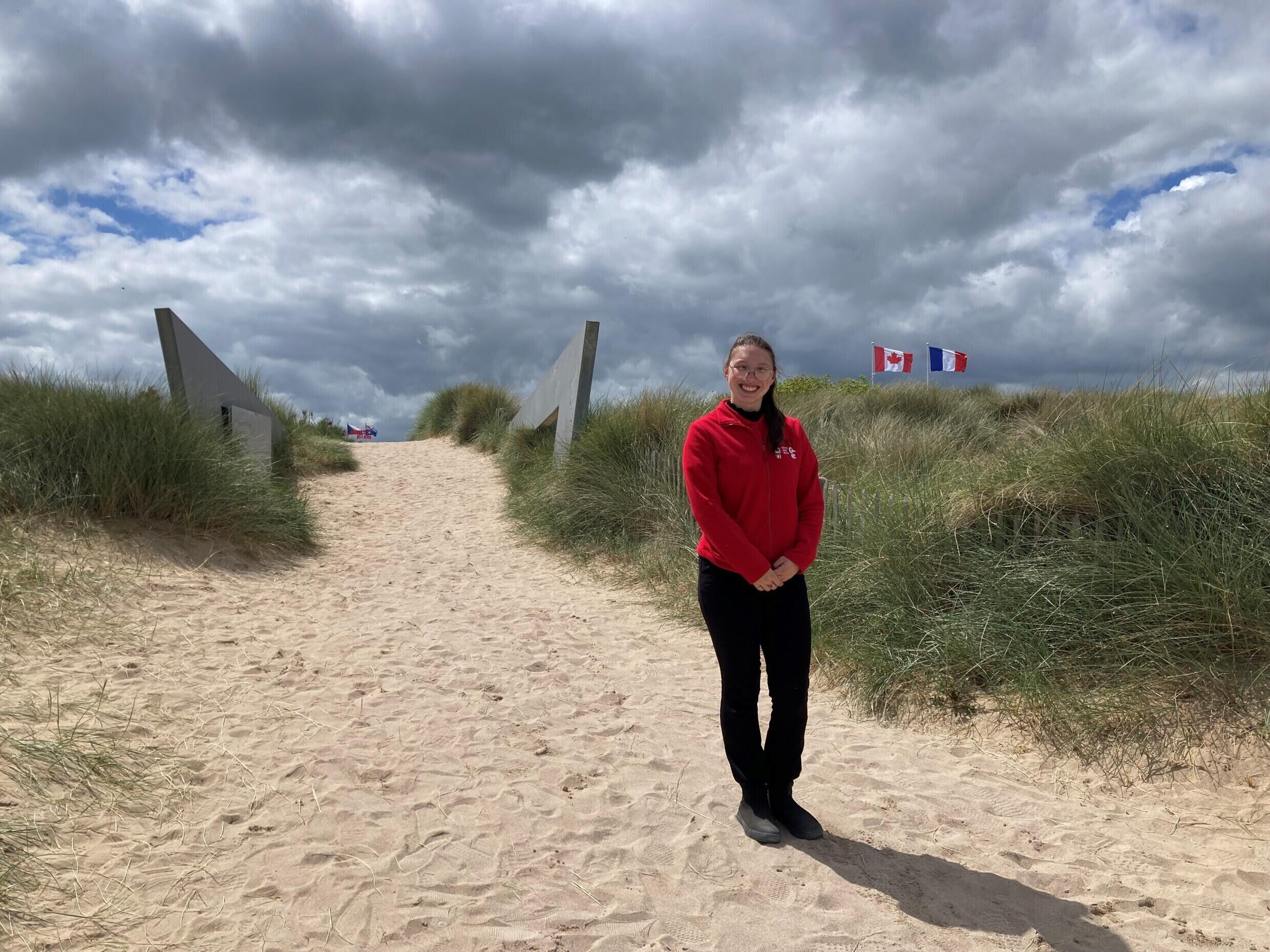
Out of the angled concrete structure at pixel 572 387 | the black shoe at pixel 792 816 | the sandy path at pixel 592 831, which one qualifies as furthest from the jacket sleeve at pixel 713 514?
the angled concrete structure at pixel 572 387

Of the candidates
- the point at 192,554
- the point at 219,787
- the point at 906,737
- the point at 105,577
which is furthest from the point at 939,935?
the point at 192,554

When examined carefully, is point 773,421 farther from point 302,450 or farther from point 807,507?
point 302,450

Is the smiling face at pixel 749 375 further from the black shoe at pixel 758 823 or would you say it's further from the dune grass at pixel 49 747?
the dune grass at pixel 49 747

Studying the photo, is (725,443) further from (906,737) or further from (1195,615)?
(1195,615)

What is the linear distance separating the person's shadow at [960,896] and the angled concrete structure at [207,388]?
8825 mm

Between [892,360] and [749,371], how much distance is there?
16.8 m

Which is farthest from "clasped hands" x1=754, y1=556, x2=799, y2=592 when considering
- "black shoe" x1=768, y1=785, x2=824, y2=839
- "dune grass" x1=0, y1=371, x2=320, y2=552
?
"dune grass" x1=0, y1=371, x2=320, y2=552

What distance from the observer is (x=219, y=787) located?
11.8 feet

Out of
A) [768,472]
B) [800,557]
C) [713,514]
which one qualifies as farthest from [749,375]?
[800,557]

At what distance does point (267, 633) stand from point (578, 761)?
3.16 meters

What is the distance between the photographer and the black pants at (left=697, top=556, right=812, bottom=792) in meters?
3.05

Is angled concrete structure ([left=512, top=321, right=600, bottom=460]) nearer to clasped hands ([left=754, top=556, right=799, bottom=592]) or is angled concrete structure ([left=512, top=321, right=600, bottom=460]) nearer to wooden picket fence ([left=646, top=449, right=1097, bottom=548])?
wooden picket fence ([left=646, top=449, right=1097, bottom=548])

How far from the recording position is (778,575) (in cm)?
294

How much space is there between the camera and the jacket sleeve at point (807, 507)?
306cm
